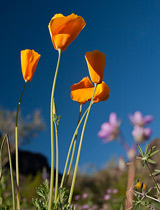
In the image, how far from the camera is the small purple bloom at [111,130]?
770mm

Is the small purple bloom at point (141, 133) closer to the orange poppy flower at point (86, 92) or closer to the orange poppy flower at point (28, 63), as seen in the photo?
the orange poppy flower at point (86, 92)

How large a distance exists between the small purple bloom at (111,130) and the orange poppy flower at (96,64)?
0.89ft

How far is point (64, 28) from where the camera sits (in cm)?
106

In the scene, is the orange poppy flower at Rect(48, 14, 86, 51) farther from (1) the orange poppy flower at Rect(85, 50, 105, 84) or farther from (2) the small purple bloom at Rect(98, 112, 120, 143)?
(2) the small purple bloom at Rect(98, 112, 120, 143)

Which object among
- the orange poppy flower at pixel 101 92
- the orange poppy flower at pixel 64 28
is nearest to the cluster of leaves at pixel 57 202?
the orange poppy flower at pixel 101 92

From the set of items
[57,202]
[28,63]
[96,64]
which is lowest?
[57,202]

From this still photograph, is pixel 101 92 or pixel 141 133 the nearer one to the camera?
pixel 141 133

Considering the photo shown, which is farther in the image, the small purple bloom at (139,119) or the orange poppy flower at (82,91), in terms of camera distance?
the orange poppy flower at (82,91)

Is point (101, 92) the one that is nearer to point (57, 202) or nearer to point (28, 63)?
point (28, 63)

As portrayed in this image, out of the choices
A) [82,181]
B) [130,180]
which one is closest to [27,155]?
[82,181]

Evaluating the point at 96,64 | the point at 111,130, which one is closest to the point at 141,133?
the point at 111,130

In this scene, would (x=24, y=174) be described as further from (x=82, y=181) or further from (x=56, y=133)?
(x=56, y=133)

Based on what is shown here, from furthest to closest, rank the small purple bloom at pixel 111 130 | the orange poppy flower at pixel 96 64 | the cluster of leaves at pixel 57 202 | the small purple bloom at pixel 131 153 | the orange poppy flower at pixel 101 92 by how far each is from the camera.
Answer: the orange poppy flower at pixel 101 92
the orange poppy flower at pixel 96 64
the cluster of leaves at pixel 57 202
the small purple bloom at pixel 111 130
the small purple bloom at pixel 131 153

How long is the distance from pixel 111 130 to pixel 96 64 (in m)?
0.41
